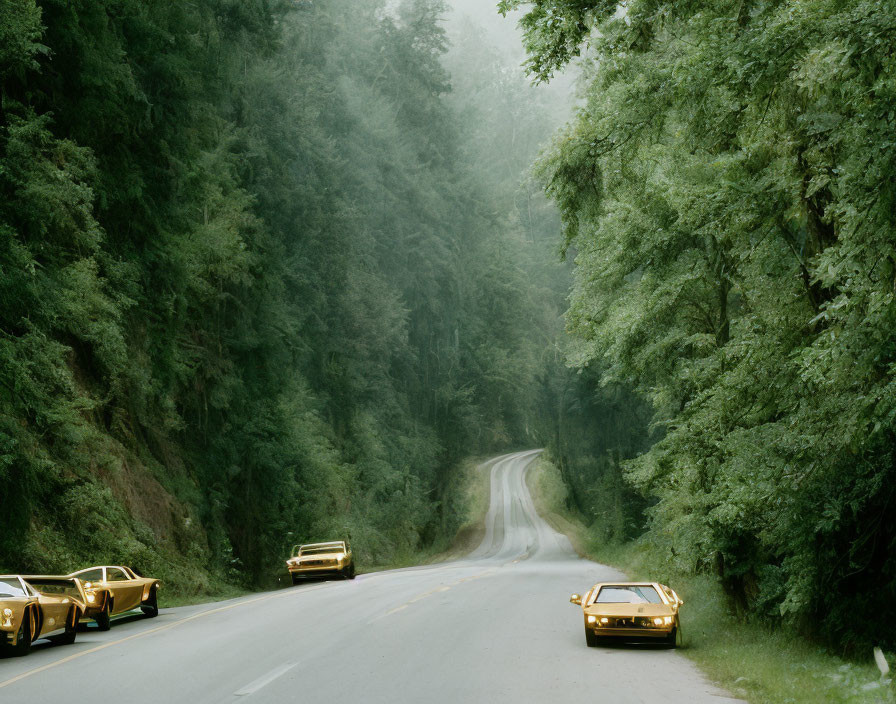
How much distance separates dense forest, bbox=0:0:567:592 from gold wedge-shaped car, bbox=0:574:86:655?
2573 millimetres

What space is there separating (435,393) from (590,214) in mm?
50650

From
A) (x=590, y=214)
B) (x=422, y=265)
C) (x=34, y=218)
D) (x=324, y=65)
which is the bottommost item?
(x=590, y=214)

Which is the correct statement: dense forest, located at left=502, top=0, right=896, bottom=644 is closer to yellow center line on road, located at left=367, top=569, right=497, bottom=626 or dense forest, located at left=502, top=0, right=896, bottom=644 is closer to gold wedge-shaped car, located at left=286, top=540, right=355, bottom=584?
yellow center line on road, located at left=367, top=569, right=497, bottom=626

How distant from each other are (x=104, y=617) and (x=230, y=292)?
19.7m

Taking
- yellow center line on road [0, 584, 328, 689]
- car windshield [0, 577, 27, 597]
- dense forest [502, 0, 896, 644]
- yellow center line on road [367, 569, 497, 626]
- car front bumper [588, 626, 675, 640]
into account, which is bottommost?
yellow center line on road [367, 569, 497, 626]

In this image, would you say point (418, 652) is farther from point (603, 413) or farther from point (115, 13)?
point (603, 413)

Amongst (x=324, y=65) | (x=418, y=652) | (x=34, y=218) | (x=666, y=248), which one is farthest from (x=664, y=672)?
(x=324, y=65)

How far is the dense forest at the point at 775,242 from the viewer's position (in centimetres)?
769

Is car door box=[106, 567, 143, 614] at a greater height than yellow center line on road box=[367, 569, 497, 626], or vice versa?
car door box=[106, 567, 143, 614]

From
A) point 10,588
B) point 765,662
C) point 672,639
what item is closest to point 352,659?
point 10,588

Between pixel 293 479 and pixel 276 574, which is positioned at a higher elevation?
pixel 293 479

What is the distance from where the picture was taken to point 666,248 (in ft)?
61.8

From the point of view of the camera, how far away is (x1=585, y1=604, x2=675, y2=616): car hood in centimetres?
1343

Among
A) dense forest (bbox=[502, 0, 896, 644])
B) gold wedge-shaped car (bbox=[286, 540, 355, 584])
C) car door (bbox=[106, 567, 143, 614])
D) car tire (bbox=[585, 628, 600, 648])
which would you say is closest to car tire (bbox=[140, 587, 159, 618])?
car door (bbox=[106, 567, 143, 614])
